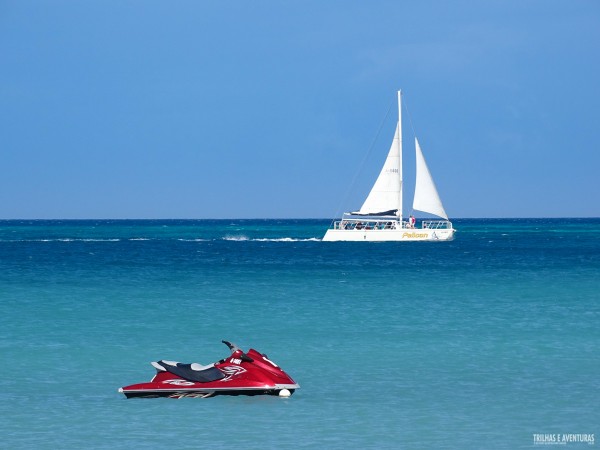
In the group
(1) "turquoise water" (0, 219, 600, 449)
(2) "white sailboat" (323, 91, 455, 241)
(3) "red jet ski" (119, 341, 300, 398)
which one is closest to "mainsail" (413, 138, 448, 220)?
(2) "white sailboat" (323, 91, 455, 241)

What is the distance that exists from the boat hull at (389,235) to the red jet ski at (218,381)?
8200 centimetres

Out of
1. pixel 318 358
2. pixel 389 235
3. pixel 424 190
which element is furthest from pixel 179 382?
pixel 424 190

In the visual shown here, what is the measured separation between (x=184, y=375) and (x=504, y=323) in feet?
47.0

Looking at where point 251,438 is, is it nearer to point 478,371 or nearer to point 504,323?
point 478,371

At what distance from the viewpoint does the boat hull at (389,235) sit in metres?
99.7

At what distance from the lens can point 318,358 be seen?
22.6 m

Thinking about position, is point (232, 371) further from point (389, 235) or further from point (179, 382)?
point (389, 235)

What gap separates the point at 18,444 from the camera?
1459 cm

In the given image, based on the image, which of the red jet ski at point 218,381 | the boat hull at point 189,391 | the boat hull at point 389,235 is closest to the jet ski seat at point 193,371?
the red jet ski at point 218,381

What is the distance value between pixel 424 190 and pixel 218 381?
3472 inches

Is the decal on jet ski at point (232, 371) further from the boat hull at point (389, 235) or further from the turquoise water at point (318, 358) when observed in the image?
the boat hull at point (389, 235)

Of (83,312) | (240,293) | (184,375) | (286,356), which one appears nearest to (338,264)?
(240,293)

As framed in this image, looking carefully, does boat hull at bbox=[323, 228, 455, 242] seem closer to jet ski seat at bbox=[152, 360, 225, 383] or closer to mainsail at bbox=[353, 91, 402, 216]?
mainsail at bbox=[353, 91, 402, 216]

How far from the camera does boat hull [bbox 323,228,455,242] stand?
327ft
